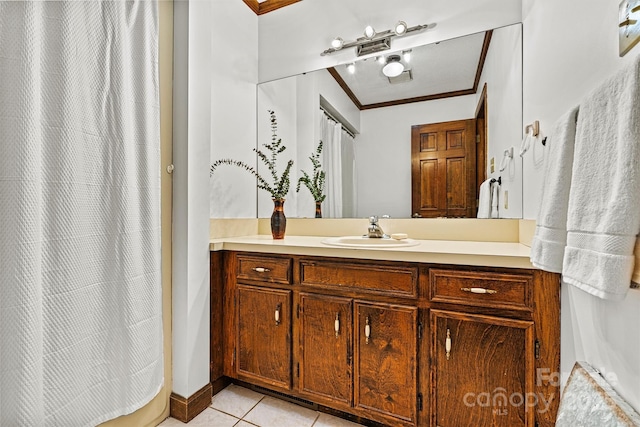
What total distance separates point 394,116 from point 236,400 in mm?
1918

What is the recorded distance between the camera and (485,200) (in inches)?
72.8

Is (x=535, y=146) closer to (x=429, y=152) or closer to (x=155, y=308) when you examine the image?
(x=429, y=152)

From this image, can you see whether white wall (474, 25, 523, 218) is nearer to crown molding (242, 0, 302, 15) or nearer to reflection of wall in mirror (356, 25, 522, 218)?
reflection of wall in mirror (356, 25, 522, 218)

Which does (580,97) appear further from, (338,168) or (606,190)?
(338,168)

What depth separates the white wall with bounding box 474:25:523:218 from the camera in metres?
1.74

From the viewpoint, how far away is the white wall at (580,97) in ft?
2.51

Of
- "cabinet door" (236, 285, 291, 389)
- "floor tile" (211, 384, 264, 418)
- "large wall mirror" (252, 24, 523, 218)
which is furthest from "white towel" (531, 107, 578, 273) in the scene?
"floor tile" (211, 384, 264, 418)

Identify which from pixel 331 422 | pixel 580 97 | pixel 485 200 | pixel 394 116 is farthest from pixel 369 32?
pixel 331 422

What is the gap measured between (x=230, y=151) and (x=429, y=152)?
1286 millimetres

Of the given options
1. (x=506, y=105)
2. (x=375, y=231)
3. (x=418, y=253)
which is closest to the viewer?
(x=418, y=253)

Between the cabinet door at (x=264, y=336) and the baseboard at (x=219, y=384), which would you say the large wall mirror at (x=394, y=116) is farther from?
the baseboard at (x=219, y=384)

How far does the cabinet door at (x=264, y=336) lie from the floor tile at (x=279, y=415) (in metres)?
0.14

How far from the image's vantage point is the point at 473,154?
6.18 ft

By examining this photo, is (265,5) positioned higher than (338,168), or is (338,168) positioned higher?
(265,5)
